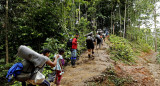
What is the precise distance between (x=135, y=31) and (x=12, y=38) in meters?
23.5

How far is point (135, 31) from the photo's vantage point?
76.5ft

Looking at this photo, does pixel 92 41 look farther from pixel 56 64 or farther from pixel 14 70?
pixel 14 70

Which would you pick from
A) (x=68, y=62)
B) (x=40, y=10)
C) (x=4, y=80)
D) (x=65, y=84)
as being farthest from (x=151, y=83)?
(x=4, y=80)

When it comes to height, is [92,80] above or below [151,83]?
above

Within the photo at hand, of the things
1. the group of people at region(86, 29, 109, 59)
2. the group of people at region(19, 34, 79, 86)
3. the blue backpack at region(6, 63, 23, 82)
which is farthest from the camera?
the group of people at region(86, 29, 109, 59)

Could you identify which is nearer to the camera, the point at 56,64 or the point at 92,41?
the point at 56,64

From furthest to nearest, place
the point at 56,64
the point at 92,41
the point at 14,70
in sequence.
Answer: the point at 92,41 < the point at 56,64 < the point at 14,70

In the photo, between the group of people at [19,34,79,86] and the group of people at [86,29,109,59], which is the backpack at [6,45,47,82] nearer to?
the group of people at [19,34,79,86]

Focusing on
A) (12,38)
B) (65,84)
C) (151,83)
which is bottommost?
(151,83)

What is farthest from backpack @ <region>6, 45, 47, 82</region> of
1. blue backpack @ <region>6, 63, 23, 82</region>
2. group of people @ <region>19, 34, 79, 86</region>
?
group of people @ <region>19, 34, 79, 86</region>

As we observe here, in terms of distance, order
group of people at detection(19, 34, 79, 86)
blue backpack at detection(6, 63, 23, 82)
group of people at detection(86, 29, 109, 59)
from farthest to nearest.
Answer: group of people at detection(86, 29, 109, 59) → group of people at detection(19, 34, 79, 86) → blue backpack at detection(6, 63, 23, 82)

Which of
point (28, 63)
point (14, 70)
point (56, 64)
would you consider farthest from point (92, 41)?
point (14, 70)

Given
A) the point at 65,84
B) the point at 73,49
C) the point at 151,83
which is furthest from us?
the point at 73,49

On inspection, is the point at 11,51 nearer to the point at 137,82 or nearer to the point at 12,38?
the point at 12,38
